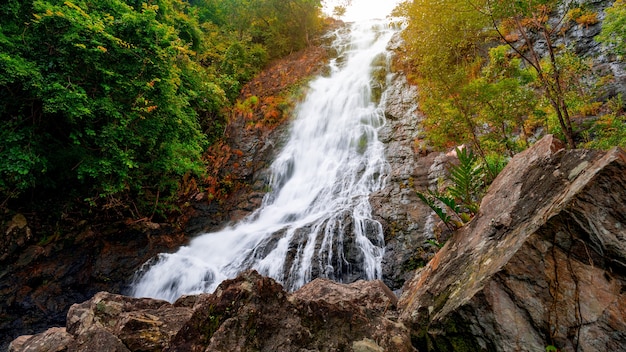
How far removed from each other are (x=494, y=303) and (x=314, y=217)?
6.61 metres

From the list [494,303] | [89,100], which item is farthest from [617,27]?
[89,100]

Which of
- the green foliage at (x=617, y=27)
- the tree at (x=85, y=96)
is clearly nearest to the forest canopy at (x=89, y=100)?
the tree at (x=85, y=96)

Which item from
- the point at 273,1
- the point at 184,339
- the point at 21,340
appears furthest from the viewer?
the point at 273,1

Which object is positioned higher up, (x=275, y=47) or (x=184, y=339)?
(x=275, y=47)

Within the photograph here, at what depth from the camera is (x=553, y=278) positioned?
2.00 meters

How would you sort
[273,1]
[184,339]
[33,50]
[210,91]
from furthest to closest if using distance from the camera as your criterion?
[273,1], [210,91], [33,50], [184,339]

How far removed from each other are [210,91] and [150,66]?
14.8 ft

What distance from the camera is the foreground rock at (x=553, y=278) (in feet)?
6.01

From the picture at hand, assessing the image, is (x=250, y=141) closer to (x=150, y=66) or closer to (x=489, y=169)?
(x=150, y=66)

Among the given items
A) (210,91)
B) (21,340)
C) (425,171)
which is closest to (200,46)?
(210,91)

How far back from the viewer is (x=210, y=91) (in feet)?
38.4

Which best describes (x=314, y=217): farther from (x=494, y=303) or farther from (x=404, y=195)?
(x=494, y=303)

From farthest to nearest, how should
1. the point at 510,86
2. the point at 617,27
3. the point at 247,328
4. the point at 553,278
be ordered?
1. the point at 510,86
2. the point at 617,27
3. the point at 247,328
4. the point at 553,278

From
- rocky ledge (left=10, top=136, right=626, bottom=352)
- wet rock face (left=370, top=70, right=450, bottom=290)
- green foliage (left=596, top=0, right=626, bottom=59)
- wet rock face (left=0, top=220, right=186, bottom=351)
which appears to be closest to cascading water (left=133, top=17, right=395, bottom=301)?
wet rock face (left=370, top=70, right=450, bottom=290)
